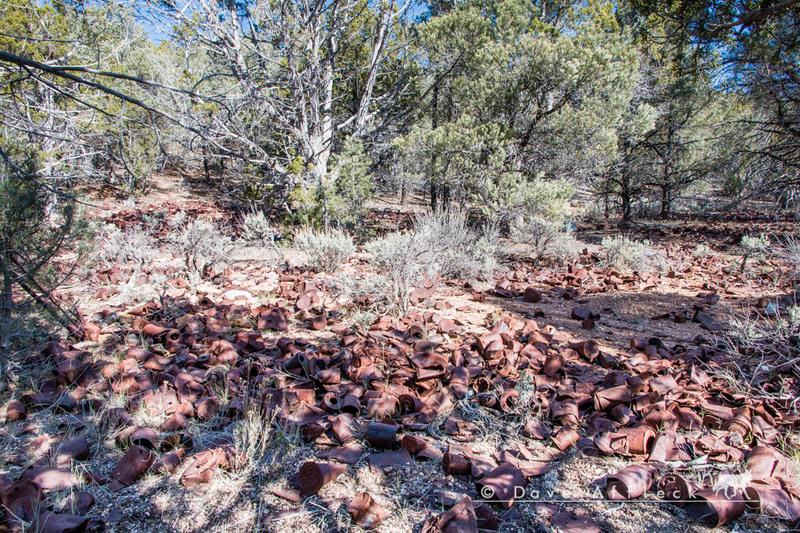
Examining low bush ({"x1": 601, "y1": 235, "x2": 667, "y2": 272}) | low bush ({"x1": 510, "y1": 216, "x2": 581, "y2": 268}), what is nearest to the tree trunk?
low bush ({"x1": 510, "y1": 216, "x2": 581, "y2": 268})

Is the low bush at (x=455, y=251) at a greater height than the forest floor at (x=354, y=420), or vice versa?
the low bush at (x=455, y=251)

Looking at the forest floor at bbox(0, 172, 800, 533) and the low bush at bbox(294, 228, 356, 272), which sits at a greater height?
the low bush at bbox(294, 228, 356, 272)

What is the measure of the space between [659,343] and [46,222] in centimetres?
477

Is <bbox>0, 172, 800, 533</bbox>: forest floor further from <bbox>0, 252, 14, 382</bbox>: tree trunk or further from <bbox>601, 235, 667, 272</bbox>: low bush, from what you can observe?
<bbox>601, 235, 667, 272</bbox>: low bush

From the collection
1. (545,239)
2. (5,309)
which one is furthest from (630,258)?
(5,309)

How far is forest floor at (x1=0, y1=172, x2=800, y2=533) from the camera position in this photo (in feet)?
4.94

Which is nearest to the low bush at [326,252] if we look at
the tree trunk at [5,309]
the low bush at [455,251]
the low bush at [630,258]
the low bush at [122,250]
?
the low bush at [455,251]

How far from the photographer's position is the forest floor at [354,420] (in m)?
1.51

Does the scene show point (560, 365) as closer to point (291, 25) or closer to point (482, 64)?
point (482, 64)

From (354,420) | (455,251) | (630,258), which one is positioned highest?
(455,251)

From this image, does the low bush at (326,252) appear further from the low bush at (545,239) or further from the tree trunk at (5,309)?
the tree trunk at (5,309)

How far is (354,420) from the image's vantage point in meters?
2.01

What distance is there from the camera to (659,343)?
3.07 metres

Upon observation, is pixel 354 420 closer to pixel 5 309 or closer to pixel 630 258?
pixel 5 309
